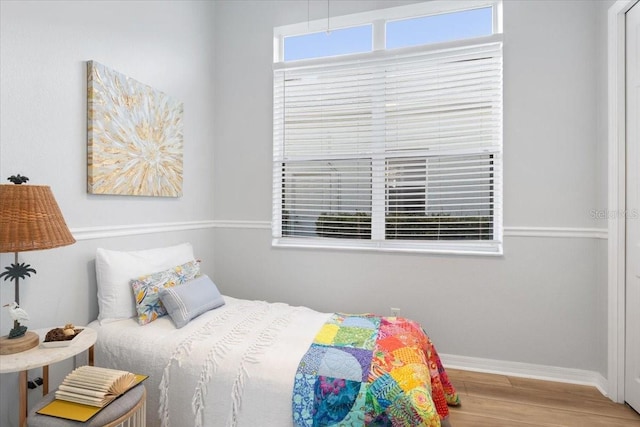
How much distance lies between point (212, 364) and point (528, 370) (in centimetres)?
234

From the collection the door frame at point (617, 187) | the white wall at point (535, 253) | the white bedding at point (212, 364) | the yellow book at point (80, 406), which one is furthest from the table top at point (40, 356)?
the door frame at point (617, 187)

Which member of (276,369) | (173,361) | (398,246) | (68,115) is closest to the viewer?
(276,369)

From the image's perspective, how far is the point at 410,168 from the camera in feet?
9.50

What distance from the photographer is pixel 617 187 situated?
2223mm

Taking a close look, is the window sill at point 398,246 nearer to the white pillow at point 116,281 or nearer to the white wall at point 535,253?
the white wall at point 535,253

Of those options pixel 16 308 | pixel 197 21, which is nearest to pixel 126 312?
pixel 16 308

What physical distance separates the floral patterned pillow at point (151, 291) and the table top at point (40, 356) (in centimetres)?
42

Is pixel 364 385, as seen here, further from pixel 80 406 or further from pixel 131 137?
pixel 131 137

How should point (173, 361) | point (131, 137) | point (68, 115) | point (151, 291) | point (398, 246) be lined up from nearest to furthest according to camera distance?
point (173, 361) < point (68, 115) < point (151, 291) < point (131, 137) < point (398, 246)

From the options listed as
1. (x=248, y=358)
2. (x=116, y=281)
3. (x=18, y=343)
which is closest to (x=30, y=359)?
(x=18, y=343)

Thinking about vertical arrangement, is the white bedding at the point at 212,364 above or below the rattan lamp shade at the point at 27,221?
below

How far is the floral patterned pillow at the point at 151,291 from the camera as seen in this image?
205 centimetres

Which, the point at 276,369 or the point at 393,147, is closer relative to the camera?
the point at 276,369

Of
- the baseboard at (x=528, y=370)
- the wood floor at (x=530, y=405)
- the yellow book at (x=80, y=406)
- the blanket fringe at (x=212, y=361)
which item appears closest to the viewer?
the yellow book at (x=80, y=406)
